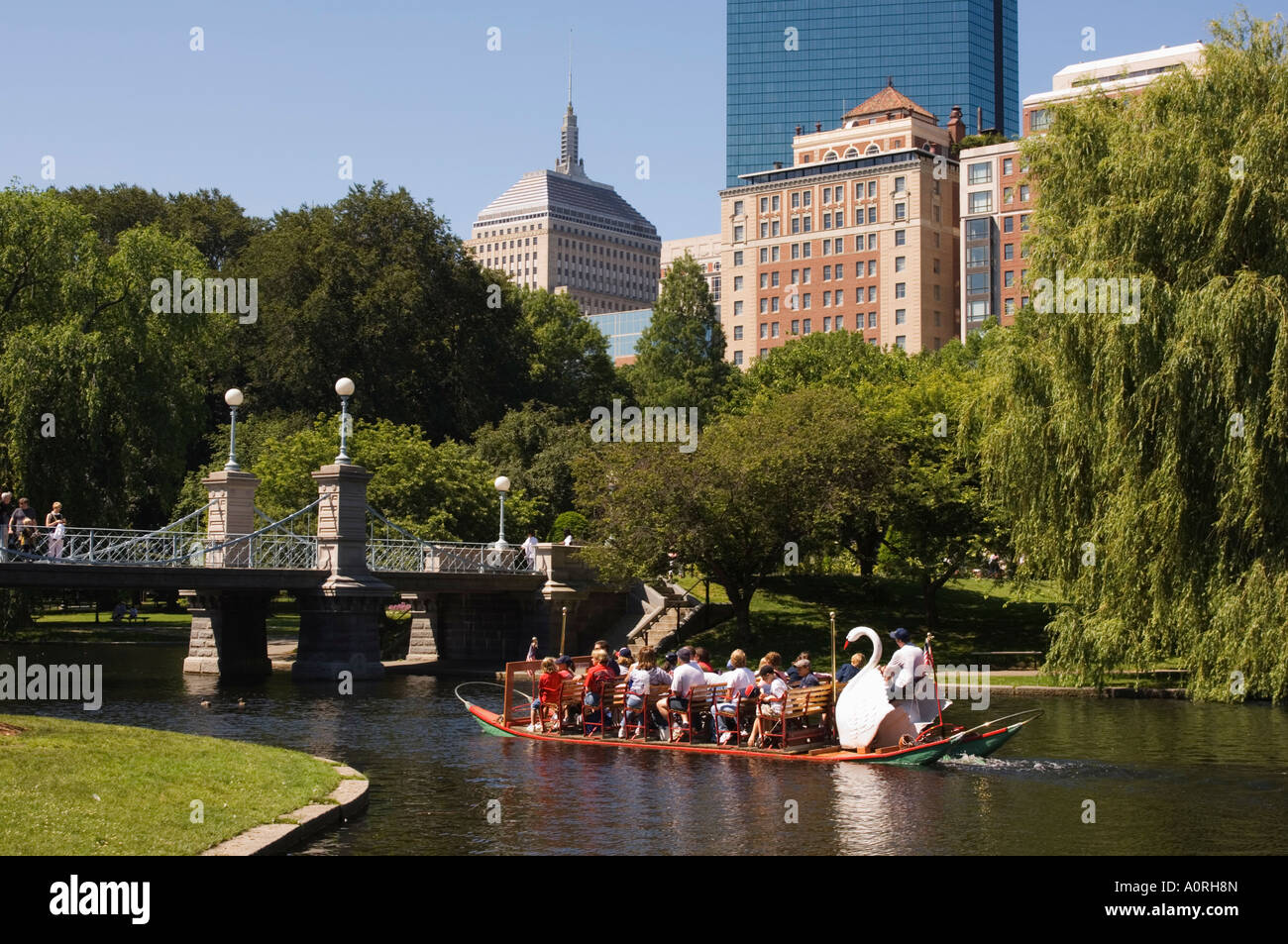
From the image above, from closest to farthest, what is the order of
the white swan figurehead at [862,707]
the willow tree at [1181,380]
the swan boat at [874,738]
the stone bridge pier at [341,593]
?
the swan boat at [874,738] < the white swan figurehead at [862,707] < the willow tree at [1181,380] < the stone bridge pier at [341,593]

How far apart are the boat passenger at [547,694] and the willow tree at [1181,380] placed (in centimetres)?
1065

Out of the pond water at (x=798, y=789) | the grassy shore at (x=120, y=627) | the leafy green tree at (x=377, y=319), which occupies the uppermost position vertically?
the leafy green tree at (x=377, y=319)

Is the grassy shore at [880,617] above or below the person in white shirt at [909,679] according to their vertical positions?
below

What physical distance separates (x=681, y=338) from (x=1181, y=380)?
8686 cm

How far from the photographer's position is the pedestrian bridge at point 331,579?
135 feet

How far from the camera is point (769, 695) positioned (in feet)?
84.7

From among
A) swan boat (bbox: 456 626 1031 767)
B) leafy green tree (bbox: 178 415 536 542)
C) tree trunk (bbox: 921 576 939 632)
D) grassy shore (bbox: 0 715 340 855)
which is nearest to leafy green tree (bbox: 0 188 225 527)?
leafy green tree (bbox: 178 415 536 542)

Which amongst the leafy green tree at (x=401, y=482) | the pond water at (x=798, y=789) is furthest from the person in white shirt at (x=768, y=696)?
the leafy green tree at (x=401, y=482)

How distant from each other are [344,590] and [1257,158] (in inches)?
1023

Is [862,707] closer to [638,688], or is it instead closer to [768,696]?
[768,696]

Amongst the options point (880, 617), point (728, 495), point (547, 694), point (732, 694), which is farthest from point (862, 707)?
point (880, 617)

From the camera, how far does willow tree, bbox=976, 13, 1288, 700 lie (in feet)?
90.3

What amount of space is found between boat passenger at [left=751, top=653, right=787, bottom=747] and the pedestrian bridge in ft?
47.8

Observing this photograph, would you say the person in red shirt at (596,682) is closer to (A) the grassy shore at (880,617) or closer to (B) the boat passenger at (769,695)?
(B) the boat passenger at (769,695)
